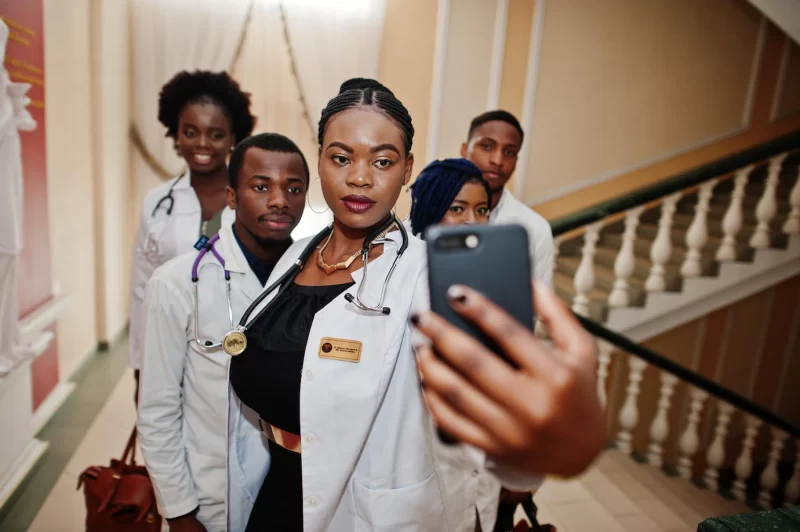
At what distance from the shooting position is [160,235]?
6.17ft

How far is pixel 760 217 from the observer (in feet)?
10.5

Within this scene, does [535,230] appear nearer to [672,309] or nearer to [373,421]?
[373,421]

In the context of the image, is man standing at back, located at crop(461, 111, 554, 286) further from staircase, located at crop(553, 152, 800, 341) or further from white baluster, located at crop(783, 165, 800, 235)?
white baluster, located at crop(783, 165, 800, 235)

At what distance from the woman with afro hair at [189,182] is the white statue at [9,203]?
430 millimetres

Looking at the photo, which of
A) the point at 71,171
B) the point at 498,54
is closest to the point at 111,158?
the point at 71,171

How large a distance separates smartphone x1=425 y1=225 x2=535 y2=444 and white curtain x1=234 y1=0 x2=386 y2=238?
382 centimetres

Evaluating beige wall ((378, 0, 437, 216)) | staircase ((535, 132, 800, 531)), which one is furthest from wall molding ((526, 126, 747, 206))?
beige wall ((378, 0, 437, 216))

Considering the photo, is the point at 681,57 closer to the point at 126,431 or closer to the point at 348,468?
the point at 348,468

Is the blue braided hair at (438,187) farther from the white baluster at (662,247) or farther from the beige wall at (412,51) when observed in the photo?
the white baluster at (662,247)

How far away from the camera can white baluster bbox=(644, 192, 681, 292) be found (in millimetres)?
3067

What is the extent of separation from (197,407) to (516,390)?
1044 mm

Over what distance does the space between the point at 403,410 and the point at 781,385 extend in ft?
17.3

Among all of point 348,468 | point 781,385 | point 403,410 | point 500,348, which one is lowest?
point 781,385

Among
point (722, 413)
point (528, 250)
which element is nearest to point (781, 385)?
point (722, 413)
